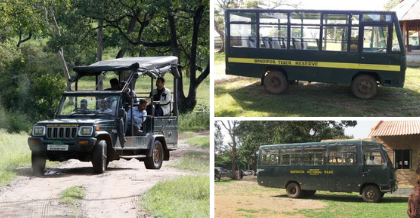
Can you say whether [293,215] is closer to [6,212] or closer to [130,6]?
[6,212]

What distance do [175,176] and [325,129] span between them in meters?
3.13

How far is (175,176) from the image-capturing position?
10.1m

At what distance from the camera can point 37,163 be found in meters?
9.81

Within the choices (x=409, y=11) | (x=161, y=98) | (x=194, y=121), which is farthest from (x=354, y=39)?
(x=194, y=121)

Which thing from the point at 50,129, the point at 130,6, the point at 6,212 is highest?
the point at 130,6

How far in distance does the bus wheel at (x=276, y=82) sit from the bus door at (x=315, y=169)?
39.4 inches

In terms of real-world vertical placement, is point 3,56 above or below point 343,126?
above

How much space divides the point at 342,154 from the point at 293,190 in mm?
948

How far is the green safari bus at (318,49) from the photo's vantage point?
29.1 ft

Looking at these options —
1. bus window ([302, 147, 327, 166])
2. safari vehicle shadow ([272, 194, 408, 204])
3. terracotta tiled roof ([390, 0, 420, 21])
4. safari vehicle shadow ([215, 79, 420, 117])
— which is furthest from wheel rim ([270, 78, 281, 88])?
terracotta tiled roof ([390, 0, 420, 21])

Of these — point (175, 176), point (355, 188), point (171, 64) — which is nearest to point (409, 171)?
point (355, 188)

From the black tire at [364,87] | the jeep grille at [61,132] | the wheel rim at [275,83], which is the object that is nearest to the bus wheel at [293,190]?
the wheel rim at [275,83]

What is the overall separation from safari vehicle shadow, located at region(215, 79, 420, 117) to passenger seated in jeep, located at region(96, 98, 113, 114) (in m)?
1.98

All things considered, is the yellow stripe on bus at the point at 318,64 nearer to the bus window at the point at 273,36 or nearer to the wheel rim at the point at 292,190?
the bus window at the point at 273,36
